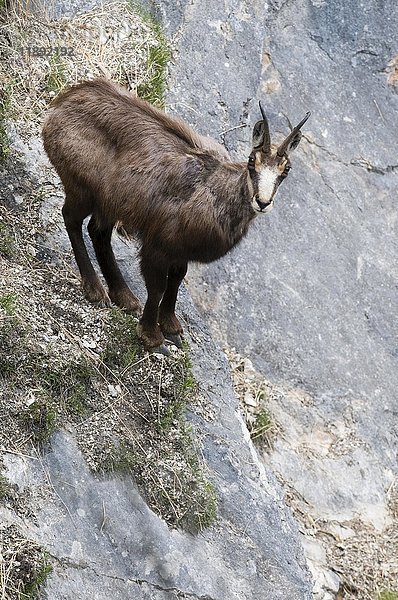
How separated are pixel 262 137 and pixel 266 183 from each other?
0.28 m

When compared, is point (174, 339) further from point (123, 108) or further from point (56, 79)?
point (56, 79)

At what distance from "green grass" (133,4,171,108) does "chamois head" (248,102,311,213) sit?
9.20 feet

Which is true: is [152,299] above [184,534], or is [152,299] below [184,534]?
above

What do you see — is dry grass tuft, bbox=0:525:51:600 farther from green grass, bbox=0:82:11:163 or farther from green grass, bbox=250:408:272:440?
green grass, bbox=0:82:11:163

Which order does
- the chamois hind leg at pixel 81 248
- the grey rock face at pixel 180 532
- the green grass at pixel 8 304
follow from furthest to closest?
the chamois hind leg at pixel 81 248 → the green grass at pixel 8 304 → the grey rock face at pixel 180 532

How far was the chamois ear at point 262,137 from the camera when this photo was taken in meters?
5.69

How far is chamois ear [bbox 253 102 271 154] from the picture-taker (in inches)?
224

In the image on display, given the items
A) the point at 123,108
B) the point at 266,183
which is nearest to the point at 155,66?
the point at 123,108

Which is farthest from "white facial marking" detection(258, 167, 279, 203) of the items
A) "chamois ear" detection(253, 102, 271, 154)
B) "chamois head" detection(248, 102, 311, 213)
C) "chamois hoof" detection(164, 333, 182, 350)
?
"chamois hoof" detection(164, 333, 182, 350)

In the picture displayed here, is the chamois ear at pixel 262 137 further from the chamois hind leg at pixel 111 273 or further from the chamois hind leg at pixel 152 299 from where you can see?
the chamois hind leg at pixel 111 273

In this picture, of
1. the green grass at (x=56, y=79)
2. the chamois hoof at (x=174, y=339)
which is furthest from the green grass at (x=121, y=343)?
the green grass at (x=56, y=79)

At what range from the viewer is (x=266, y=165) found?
575cm

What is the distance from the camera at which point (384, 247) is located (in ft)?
31.0

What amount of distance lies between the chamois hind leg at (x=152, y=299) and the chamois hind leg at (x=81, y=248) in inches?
15.8
